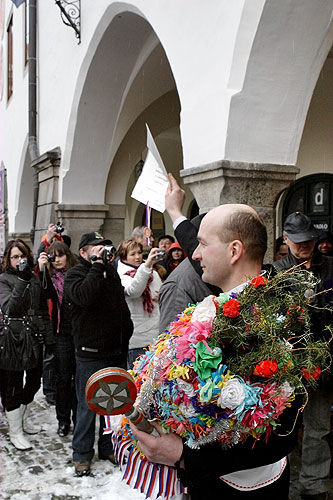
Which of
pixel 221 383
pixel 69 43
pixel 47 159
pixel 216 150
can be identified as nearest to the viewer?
pixel 221 383

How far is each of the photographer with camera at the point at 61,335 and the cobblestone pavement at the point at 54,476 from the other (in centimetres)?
27

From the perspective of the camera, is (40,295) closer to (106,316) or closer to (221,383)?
(106,316)

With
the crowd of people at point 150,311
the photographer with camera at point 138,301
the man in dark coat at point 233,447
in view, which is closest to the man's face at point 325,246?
the crowd of people at point 150,311

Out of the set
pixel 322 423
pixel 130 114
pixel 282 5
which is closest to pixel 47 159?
pixel 130 114

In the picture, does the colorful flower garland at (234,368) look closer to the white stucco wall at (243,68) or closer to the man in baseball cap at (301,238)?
the man in baseball cap at (301,238)

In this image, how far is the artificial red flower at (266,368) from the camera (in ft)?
4.50

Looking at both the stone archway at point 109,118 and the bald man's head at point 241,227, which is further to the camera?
the stone archway at point 109,118

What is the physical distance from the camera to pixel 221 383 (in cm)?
138

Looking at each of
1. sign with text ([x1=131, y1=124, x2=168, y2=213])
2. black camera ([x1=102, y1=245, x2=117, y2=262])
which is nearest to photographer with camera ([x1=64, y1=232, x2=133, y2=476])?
black camera ([x1=102, y1=245, x2=117, y2=262])

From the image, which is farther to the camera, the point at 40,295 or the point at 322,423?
the point at 40,295

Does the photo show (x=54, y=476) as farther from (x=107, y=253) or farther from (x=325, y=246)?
(x=325, y=246)

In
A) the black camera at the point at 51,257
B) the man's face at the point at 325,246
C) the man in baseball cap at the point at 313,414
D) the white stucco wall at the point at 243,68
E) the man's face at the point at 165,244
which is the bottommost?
the man in baseball cap at the point at 313,414

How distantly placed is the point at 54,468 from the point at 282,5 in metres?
3.83

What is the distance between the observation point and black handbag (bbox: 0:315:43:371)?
4.30 m
